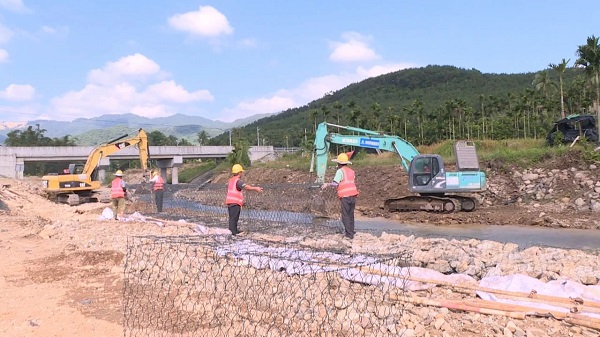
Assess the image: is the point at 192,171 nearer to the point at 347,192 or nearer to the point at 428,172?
the point at 428,172

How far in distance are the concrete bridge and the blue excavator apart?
32.6 meters

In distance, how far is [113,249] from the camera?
34.1 ft

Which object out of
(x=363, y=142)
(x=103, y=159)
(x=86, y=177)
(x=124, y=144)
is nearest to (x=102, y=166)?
(x=103, y=159)

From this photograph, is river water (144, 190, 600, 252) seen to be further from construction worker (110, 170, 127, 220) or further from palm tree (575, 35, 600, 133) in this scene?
palm tree (575, 35, 600, 133)

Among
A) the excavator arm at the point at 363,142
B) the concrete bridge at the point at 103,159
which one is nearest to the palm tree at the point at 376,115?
the concrete bridge at the point at 103,159

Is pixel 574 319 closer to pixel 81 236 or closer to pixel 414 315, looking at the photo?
pixel 414 315

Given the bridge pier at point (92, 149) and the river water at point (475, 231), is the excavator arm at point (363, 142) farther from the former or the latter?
the bridge pier at point (92, 149)

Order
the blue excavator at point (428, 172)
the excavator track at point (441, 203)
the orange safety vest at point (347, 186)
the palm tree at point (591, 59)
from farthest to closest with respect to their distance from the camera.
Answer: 1. the palm tree at point (591, 59)
2. the excavator track at point (441, 203)
3. the blue excavator at point (428, 172)
4. the orange safety vest at point (347, 186)

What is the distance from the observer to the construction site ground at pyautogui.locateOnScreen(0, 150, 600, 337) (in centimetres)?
543

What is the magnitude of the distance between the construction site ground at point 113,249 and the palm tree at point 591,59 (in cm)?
1839

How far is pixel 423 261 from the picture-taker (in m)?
8.30

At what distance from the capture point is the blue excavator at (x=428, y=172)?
18719 mm

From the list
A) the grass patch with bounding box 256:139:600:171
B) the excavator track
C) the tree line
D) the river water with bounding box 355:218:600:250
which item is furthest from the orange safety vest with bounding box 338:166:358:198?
the tree line

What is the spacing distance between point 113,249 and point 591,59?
37.8 m
